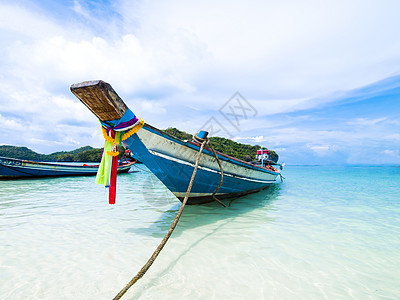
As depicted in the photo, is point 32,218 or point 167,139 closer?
point 167,139

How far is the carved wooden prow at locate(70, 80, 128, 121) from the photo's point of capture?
354 centimetres

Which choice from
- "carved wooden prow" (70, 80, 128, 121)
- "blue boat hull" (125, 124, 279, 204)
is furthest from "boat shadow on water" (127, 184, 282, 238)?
"carved wooden prow" (70, 80, 128, 121)

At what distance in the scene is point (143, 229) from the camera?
16.3ft

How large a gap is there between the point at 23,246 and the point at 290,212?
729 cm

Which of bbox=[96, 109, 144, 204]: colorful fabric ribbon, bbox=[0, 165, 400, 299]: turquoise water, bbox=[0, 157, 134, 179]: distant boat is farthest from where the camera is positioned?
Answer: bbox=[0, 157, 134, 179]: distant boat

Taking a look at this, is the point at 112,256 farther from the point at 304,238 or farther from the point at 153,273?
the point at 304,238

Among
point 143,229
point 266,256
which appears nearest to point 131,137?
point 143,229

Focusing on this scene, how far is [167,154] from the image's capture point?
17.0 ft

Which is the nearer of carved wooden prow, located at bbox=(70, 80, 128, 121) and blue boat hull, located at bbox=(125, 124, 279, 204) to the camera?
carved wooden prow, located at bbox=(70, 80, 128, 121)

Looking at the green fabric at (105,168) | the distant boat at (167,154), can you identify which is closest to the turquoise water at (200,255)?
the distant boat at (167,154)

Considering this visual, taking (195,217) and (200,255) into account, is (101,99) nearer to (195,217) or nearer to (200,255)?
(200,255)

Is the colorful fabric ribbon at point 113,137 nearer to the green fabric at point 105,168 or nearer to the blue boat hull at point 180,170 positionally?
the green fabric at point 105,168

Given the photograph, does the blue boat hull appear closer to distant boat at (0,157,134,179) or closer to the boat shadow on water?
the boat shadow on water

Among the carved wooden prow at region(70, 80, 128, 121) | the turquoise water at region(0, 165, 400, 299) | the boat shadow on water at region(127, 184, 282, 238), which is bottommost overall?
the turquoise water at region(0, 165, 400, 299)
